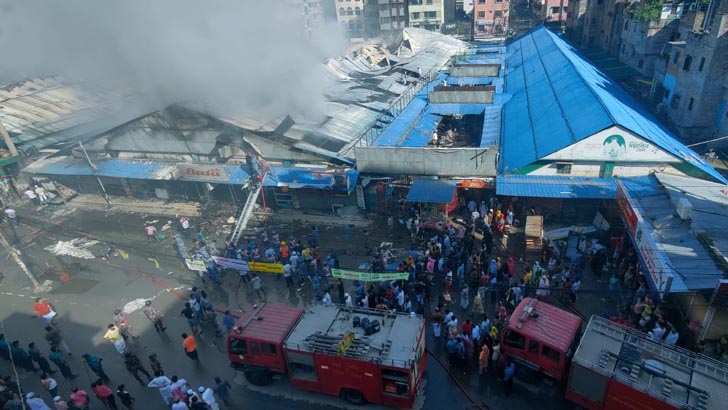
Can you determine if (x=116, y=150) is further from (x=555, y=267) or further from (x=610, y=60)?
(x=610, y=60)

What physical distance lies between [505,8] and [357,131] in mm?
58246

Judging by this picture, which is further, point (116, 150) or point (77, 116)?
point (77, 116)

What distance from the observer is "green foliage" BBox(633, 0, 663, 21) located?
1249 inches

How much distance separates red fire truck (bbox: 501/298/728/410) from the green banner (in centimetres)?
423

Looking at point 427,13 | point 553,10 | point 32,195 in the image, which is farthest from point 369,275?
point 553,10

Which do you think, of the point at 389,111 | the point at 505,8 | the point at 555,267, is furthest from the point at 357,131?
the point at 505,8

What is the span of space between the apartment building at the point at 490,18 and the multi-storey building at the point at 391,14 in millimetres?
12508

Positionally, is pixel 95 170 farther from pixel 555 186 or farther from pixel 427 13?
pixel 427 13

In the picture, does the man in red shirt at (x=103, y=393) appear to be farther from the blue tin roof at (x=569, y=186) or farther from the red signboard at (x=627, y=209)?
the red signboard at (x=627, y=209)

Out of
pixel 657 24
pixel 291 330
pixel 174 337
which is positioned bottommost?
pixel 174 337

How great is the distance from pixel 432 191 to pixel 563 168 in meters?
6.18

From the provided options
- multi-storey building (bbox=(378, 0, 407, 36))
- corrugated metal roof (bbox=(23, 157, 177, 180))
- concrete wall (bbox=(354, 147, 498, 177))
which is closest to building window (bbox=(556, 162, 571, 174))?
concrete wall (bbox=(354, 147, 498, 177))

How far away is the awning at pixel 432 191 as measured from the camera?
62.4 feet

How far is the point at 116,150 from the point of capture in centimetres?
2595
